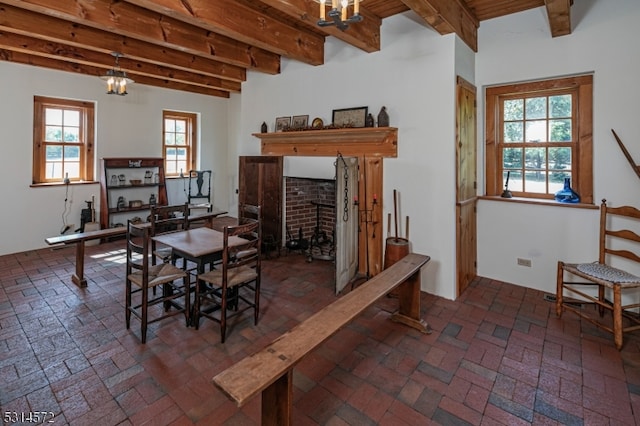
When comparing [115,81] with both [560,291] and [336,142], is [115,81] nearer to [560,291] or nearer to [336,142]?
[336,142]

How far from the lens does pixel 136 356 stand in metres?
2.55

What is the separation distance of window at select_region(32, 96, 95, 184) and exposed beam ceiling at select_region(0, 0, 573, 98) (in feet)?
2.40

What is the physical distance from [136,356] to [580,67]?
15.8ft

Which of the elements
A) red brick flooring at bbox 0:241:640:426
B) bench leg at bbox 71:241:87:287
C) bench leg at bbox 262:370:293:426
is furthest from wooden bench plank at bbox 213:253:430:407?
bench leg at bbox 71:241:87:287

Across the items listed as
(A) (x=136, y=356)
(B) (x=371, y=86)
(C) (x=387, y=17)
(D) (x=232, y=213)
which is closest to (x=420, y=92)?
(B) (x=371, y=86)

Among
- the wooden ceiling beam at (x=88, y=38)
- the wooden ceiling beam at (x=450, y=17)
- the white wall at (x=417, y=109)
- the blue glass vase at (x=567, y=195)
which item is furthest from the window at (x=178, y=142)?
the blue glass vase at (x=567, y=195)

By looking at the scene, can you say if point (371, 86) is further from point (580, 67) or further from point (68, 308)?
point (68, 308)

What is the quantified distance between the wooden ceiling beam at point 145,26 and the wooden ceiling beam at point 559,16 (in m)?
3.41

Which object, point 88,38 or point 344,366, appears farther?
point 88,38

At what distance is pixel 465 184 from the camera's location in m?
3.79

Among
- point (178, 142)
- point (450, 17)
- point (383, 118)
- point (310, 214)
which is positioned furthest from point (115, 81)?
point (450, 17)

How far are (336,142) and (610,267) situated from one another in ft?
10.3

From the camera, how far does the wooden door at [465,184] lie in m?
3.58

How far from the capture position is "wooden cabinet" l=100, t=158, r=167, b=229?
19.5ft
